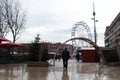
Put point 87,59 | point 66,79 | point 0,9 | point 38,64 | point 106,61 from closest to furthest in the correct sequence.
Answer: point 66,79, point 38,64, point 106,61, point 0,9, point 87,59

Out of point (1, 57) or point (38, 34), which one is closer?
point (38, 34)

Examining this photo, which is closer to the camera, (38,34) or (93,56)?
(38,34)

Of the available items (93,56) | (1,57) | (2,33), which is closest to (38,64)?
(1,57)

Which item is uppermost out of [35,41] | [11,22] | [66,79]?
[11,22]

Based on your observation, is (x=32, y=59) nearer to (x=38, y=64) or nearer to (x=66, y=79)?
(x=38, y=64)

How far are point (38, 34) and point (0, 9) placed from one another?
2008 centimetres

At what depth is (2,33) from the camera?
54.3 meters

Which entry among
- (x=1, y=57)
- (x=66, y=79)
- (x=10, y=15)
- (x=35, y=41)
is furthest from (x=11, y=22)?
(x=66, y=79)

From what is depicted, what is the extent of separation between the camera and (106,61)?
136ft

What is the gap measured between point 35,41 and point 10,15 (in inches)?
795

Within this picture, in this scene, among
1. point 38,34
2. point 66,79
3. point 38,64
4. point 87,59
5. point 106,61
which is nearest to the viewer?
point 66,79

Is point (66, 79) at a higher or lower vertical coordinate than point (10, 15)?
lower

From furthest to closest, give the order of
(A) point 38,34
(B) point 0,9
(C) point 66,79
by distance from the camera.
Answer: (B) point 0,9 < (A) point 38,34 < (C) point 66,79

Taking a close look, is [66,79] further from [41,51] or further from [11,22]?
[11,22]
